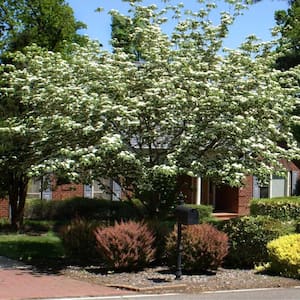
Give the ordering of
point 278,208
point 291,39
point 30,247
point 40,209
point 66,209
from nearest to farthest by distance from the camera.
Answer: point 30,247
point 291,39
point 278,208
point 40,209
point 66,209

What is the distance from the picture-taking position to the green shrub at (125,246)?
481 inches

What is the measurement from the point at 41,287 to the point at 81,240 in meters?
3.01

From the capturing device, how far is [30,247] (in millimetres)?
16250

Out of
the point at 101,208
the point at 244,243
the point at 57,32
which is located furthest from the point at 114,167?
the point at 101,208

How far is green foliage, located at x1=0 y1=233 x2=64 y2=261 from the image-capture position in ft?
48.8

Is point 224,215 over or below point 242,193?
below

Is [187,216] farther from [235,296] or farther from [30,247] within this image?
[30,247]

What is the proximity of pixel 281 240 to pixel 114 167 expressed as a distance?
387 centimetres

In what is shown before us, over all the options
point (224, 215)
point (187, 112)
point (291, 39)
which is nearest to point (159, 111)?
point (187, 112)

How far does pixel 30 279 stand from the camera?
11.4 m

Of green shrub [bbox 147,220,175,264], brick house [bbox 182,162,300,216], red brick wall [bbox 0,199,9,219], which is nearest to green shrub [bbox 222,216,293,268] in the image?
green shrub [bbox 147,220,175,264]

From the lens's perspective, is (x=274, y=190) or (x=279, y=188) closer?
(x=274, y=190)

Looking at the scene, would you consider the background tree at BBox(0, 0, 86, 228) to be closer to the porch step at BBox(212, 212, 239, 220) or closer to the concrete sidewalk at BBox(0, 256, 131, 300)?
the concrete sidewalk at BBox(0, 256, 131, 300)

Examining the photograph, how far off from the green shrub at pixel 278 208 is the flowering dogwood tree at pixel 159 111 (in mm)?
7816
